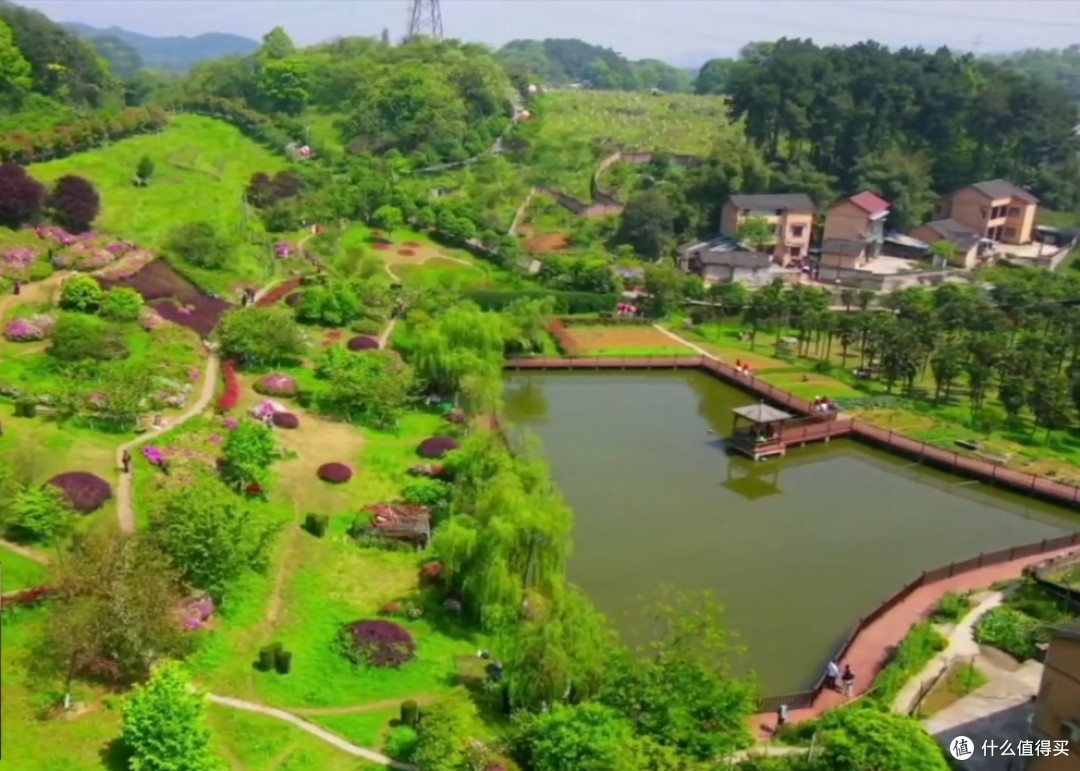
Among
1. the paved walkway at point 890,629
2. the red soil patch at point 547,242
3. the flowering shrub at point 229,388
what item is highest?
the red soil patch at point 547,242

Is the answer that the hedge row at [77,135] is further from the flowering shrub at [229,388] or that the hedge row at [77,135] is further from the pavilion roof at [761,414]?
the pavilion roof at [761,414]

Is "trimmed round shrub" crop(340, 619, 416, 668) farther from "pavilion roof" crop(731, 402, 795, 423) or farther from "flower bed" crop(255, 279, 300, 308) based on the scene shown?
"flower bed" crop(255, 279, 300, 308)

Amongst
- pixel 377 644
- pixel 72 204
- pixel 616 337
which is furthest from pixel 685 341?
pixel 377 644

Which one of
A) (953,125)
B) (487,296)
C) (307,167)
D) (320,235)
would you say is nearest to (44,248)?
(320,235)

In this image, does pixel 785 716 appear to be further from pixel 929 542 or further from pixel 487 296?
pixel 487 296

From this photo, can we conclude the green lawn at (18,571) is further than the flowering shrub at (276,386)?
No

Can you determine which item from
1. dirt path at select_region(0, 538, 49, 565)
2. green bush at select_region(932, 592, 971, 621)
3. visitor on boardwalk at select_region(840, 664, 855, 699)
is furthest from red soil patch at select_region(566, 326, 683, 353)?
dirt path at select_region(0, 538, 49, 565)

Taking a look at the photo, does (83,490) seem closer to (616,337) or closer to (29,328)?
(29,328)

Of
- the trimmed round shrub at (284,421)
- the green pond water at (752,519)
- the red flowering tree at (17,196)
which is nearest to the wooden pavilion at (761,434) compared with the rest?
the green pond water at (752,519)
